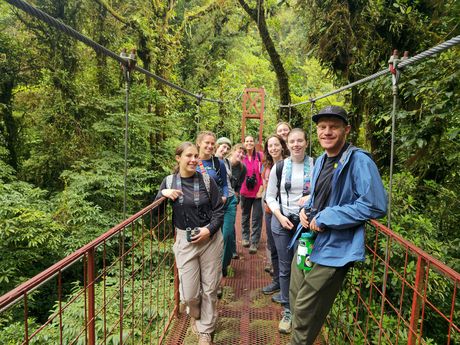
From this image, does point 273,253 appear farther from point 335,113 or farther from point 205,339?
point 335,113

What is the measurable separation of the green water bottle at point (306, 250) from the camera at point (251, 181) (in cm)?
181

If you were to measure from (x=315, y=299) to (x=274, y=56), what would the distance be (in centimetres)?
574

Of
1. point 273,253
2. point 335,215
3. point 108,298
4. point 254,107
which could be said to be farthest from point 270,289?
point 254,107

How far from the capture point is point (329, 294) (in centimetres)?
146

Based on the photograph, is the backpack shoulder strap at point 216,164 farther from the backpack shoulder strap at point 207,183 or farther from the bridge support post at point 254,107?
the bridge support post at point 254,107

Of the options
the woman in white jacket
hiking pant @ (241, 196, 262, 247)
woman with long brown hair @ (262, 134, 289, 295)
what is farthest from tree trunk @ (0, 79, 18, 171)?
the woman in white jacket

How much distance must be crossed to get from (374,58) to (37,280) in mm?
4368

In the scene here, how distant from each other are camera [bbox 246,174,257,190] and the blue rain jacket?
1893mm

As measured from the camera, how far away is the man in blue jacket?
52.4 inches

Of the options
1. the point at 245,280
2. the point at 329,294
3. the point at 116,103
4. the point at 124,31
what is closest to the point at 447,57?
the point at 329,294

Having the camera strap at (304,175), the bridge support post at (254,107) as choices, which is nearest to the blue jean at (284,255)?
the camera strap at (304,175)

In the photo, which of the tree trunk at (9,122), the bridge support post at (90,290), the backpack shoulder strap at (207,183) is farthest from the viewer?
the tree trunk at (9,122)

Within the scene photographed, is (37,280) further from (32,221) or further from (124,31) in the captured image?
(124,31)

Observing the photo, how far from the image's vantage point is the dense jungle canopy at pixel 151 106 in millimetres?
2992
